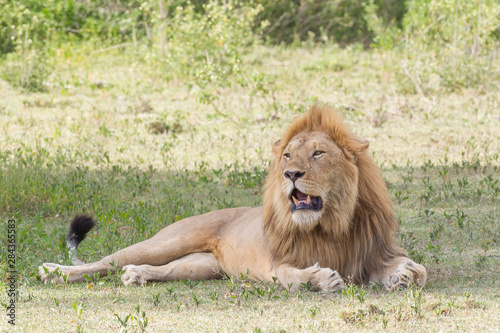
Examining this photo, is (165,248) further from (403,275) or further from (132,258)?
(403,275)

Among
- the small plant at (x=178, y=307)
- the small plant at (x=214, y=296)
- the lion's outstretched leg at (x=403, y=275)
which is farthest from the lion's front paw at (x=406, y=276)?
the small plant at (x=178, y=307)

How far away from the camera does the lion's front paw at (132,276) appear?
4.41 meters

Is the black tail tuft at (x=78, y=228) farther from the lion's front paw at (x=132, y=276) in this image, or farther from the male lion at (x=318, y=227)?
the lion's front paw at (x=132, y=276)

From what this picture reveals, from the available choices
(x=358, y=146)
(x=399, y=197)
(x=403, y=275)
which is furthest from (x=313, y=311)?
(x=399, y=197)

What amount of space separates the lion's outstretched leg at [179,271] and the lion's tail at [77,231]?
0.44 metres

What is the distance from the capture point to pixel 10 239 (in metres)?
5.17

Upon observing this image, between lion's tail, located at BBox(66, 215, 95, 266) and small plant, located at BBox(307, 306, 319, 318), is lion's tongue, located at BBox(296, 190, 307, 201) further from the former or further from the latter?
lion's tail, located at BBox(66, 215, 95, 266)

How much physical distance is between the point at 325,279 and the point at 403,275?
41cm

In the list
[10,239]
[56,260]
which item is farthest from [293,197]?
[10,239]

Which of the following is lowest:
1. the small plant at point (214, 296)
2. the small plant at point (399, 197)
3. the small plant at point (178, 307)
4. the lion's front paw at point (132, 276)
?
the small plant at point (399, 197)

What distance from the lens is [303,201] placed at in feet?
12.9

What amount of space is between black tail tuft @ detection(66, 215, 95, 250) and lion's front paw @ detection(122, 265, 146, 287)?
1.42 feet


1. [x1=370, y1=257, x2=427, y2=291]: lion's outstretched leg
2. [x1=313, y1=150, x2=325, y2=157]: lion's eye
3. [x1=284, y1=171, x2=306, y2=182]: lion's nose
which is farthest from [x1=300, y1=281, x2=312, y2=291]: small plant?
[x1=313, y1=150, x2=325, y2=157]: lion's eye

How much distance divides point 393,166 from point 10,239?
4.06 meters
